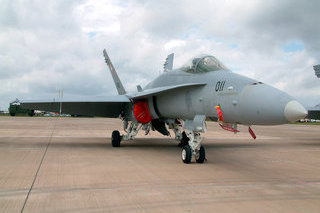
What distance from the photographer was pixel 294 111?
5.15 metres

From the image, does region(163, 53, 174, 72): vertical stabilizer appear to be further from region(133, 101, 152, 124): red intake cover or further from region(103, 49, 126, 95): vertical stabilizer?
region(133, 101, 152, 124): red intake cover

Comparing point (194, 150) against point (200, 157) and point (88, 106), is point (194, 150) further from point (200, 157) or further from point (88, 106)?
point (88, 106)

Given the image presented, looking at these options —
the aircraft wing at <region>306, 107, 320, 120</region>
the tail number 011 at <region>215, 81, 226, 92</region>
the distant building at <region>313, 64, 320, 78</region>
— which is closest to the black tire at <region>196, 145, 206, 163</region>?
the tail number 011 at <region>215, 81, 226, 92</region>

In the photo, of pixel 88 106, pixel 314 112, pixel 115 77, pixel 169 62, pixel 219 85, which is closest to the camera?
pixel 219 85

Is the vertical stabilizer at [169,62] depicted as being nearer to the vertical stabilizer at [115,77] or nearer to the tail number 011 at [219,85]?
the vertical stabilizer at [115,77]

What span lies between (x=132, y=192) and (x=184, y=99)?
3.99 m

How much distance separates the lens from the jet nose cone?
5.12 m

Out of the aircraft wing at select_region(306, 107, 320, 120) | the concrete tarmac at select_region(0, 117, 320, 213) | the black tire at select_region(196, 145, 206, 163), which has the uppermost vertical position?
the aircraft wing at select_region(306, 107, 320, 120)

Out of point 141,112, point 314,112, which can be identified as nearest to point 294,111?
point 141,112

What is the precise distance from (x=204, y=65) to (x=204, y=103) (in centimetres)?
112

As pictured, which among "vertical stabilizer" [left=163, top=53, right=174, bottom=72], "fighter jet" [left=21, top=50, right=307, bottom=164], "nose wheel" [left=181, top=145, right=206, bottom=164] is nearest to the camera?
"fighter jet" [left=21, top=50, right=307, bottom=164]

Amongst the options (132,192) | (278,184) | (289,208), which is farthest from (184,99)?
(289,208)

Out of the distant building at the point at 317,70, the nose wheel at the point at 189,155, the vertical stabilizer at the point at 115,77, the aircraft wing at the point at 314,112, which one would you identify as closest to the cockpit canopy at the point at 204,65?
the nose wheel at the point at 189,155

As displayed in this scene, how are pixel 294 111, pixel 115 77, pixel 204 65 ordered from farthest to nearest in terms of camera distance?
pixel 115 77, pixel 204 65, pixel 294 111
